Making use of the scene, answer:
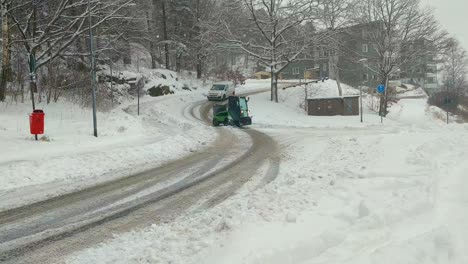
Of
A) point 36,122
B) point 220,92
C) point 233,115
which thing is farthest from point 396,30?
point 36,122

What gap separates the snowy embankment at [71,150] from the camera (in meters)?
11.0

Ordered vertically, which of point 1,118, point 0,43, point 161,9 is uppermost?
point 161,9

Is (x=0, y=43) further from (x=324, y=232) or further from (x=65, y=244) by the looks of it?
(x=324, y=232)

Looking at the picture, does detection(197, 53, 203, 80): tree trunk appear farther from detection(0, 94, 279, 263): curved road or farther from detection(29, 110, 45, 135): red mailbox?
detection(0, 94, 279, 263): curved road

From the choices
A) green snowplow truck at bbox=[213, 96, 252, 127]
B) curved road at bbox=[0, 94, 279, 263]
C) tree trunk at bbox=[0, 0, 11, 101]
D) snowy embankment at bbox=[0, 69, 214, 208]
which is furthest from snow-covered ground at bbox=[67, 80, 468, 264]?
tree trunk at bbox=[0, 0, 11, 101]

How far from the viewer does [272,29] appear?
39.3 metres

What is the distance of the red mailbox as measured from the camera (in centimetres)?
1600

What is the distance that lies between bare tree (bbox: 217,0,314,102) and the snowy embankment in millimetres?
16951

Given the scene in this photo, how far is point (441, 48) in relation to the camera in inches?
1577

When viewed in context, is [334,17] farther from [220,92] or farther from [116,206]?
[116,206]

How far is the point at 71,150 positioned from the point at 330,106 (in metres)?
27.2

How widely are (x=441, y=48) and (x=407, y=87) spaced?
5331 cm

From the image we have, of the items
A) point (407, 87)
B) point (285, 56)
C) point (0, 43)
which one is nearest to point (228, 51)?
point (285, 56)

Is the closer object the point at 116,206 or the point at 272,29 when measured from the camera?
the point at 116,206
